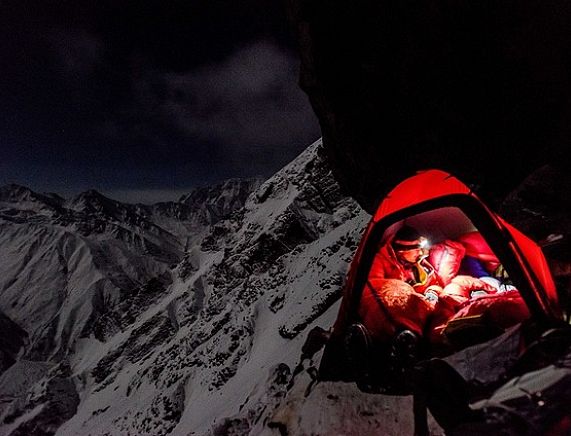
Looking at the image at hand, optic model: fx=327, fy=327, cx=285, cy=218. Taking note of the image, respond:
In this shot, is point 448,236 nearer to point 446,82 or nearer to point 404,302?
point 404,302

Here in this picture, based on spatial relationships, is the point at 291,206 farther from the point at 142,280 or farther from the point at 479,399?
the point at 142,280

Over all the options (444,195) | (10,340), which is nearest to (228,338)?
(444,195)

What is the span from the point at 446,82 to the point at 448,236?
5.05m

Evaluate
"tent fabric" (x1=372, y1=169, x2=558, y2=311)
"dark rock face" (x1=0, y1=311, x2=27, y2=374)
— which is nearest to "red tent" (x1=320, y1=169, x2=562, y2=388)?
"tent fabric" (x1=372, y1=169, x2=558, y2=311)

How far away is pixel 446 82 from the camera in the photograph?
29.1 feet

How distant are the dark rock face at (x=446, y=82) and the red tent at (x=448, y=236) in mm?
3807

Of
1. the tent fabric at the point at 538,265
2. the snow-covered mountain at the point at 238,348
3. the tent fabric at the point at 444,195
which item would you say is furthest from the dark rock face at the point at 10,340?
the tent fabric at the point at 538,265

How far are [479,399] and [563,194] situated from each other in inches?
217

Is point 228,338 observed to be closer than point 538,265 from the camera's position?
No

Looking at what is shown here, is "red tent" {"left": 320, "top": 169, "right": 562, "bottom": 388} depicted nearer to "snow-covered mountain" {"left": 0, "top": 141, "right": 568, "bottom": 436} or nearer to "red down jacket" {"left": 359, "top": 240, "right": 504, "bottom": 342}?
"red down jacket" {"left": 359, "top": 240, "right": 504, "bottom": 342}

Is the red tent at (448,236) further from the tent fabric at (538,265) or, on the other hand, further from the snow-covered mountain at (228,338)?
the snow-covered mountain at (228,338)

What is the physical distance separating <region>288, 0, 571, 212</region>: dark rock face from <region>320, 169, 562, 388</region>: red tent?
3807 millimetres

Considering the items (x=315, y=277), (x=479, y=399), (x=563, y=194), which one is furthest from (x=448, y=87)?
(x=315, y=277)

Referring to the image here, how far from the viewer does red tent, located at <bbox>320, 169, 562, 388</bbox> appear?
3.57 meters
